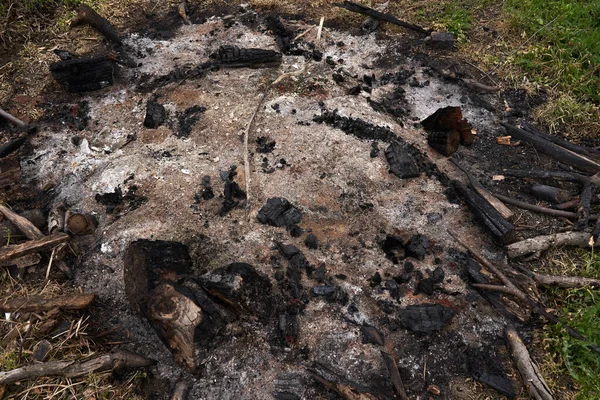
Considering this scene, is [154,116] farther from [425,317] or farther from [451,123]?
[425,317]

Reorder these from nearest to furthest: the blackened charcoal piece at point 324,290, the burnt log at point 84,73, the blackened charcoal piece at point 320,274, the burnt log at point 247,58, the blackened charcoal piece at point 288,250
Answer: the blackened charcoal piece at point 324,290
the blackened charcoal piece at point 320,274
the blackened charcoal piece at point 288,250
the burnt log at point 84,73
the burnt log at point 247,58

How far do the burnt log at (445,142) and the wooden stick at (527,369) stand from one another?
2.33 m

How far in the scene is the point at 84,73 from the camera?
20.6ft

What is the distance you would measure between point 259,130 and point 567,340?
4007 millimetres

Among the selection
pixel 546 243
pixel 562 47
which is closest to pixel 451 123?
pixel 546 243

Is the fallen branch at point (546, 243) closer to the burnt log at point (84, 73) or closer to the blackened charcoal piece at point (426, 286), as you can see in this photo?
the blackened charcoal piece at point (426, 286)

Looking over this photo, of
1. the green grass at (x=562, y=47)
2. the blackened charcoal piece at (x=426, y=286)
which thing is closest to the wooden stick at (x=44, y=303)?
the blackened charcoal piece at (x=426, y=286)

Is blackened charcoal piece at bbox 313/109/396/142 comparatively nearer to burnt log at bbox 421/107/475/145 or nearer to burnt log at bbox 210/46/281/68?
burnt log at bbox 421/107/475/145

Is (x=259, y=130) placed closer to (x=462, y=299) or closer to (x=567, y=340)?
(x=462, y=299)

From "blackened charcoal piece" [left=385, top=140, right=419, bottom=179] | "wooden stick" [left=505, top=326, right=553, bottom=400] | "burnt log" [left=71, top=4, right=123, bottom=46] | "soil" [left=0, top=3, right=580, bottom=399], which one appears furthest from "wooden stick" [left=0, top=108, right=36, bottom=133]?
"wooden stick" [left=505, top=326, right=553, bottom=400]

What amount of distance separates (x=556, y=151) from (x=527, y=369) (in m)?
2.99

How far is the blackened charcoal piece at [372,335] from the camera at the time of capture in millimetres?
3807

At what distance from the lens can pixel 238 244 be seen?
14.7 ft

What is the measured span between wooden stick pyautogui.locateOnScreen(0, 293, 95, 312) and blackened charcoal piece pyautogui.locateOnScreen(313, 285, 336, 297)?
211 cm
